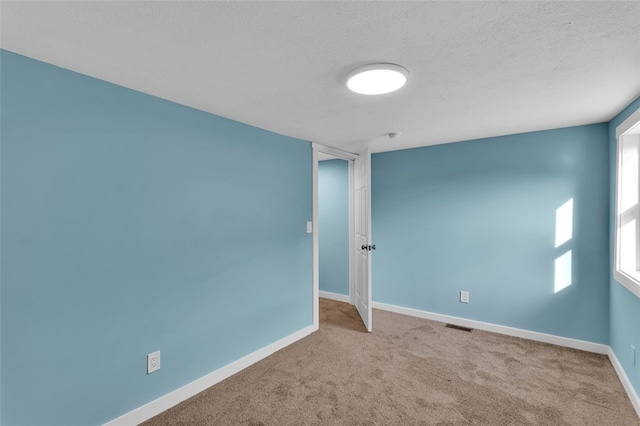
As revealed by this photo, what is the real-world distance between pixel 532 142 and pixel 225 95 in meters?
2.99

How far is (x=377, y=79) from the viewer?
1.77m

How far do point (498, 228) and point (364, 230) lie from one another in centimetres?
144

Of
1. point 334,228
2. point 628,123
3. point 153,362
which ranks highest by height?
point 628,123

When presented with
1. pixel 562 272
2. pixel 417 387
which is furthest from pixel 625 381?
pixel 417 387

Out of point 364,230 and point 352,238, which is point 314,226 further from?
point 352,238

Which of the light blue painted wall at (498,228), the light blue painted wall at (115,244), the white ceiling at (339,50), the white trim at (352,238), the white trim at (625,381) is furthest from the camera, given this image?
the white trim at (352,238)

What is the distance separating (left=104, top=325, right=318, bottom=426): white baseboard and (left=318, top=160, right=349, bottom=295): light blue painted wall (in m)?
1.71

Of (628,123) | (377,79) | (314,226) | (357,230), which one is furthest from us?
(357,230)

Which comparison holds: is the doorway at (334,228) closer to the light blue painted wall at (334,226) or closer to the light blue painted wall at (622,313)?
the light blue painted wall at (334,226)

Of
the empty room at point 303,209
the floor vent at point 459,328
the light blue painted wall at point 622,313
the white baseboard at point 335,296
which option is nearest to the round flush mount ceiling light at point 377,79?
the empty room at point 303,209

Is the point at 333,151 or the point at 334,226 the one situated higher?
the point at 333,151

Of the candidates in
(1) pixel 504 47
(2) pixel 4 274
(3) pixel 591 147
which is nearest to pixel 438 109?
(1) pixel 504 47

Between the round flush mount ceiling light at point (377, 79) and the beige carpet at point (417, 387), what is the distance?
2067mm

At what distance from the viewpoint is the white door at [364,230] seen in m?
3.49
